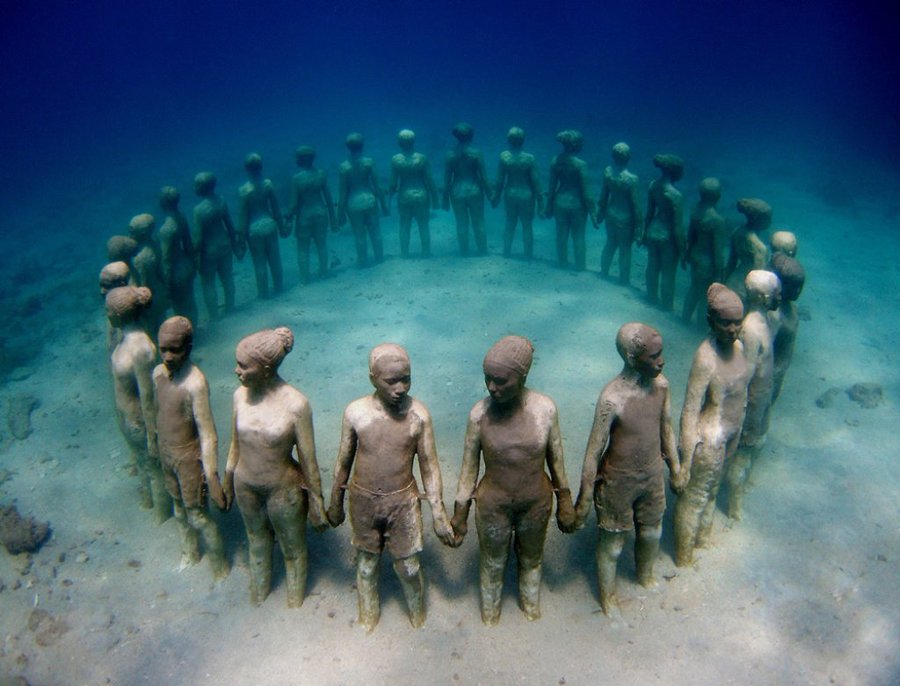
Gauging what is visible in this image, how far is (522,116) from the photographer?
1344 inches

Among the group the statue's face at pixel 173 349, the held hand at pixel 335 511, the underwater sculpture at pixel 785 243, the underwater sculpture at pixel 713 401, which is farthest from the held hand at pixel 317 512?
the underwater sculpture at pixel 785 243

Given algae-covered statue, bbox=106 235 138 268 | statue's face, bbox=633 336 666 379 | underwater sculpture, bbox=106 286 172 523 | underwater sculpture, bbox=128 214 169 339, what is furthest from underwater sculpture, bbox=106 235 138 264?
statue's face, bbox=633 336 666 379

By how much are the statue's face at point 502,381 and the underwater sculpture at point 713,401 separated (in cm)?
168

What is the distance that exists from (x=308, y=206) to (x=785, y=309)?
832 cm

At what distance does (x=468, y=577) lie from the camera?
15.1 ft

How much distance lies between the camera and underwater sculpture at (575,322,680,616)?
375 centimetres

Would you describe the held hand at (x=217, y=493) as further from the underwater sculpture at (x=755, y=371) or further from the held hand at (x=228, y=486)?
the underwater sculpture at (x=755, y=371)

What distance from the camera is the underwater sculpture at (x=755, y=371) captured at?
4.54 metres

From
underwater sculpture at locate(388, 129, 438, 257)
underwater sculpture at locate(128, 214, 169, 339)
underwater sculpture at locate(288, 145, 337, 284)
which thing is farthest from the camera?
underwater sculpture at locate(388, 129, 438, 257)

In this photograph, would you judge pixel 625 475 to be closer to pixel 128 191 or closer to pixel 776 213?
pixel 776 213

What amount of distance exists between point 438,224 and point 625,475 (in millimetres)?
11663

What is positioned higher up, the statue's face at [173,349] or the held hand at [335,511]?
the statue's face at [173,349]

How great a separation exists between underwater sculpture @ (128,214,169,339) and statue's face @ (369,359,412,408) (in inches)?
200

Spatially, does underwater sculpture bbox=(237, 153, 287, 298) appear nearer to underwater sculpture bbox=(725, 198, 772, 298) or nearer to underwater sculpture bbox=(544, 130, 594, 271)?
underwater sculpture bbox=(544, 130, 594, 271)
